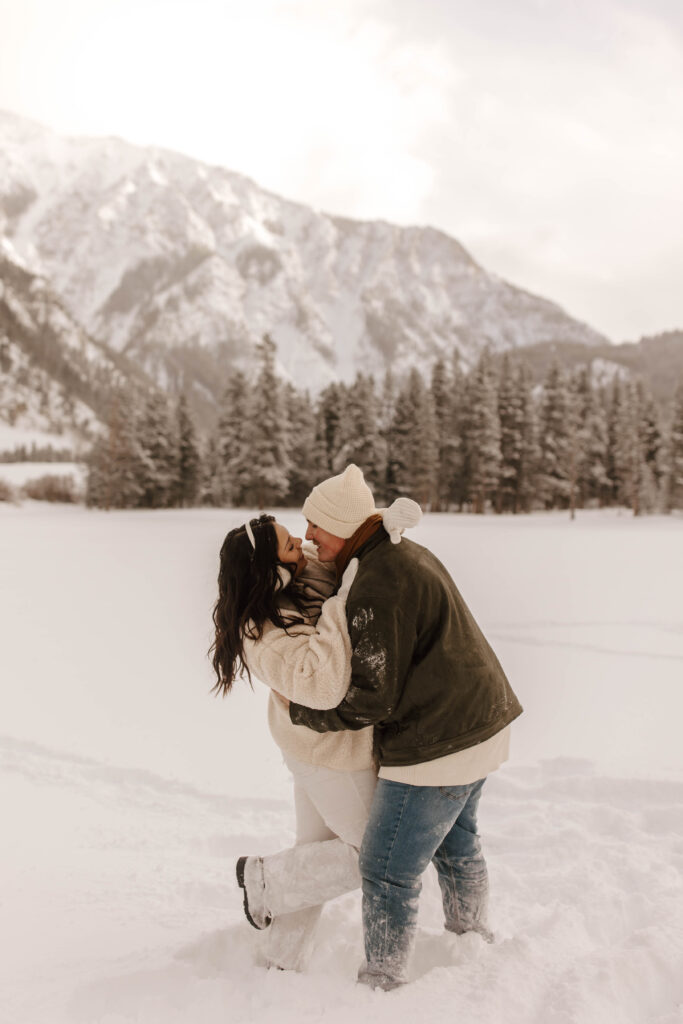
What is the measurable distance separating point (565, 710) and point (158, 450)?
131 feet

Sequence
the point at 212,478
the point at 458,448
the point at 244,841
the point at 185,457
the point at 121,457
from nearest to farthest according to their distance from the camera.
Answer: the point at 244,841, the point at 121,457, the point at 185,457, the point at 458,448, the point at 212,478

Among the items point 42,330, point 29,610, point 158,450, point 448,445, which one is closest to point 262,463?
point 158,450

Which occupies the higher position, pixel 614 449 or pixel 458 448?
pixel 614 449

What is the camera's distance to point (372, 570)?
243 centimetres

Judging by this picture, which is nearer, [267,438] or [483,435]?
[267,438]

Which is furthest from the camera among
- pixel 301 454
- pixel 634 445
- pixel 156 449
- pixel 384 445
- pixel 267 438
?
pixel 634 445

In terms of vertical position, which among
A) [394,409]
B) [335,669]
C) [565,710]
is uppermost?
[394,409]

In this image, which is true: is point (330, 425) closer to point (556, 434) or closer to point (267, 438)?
point (267, 438)

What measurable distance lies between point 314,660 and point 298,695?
148 mm

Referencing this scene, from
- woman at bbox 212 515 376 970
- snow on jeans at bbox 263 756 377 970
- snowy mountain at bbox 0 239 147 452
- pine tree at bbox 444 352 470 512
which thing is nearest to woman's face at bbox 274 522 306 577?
woman at bbox 212 515 376 970

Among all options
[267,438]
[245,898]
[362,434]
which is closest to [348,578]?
[245,898]

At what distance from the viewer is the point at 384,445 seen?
4178 cm

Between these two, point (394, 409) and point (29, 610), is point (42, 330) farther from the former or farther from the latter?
point (29, 610)

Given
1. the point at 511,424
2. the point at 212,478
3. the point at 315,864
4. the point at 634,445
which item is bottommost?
the point at 315,864
